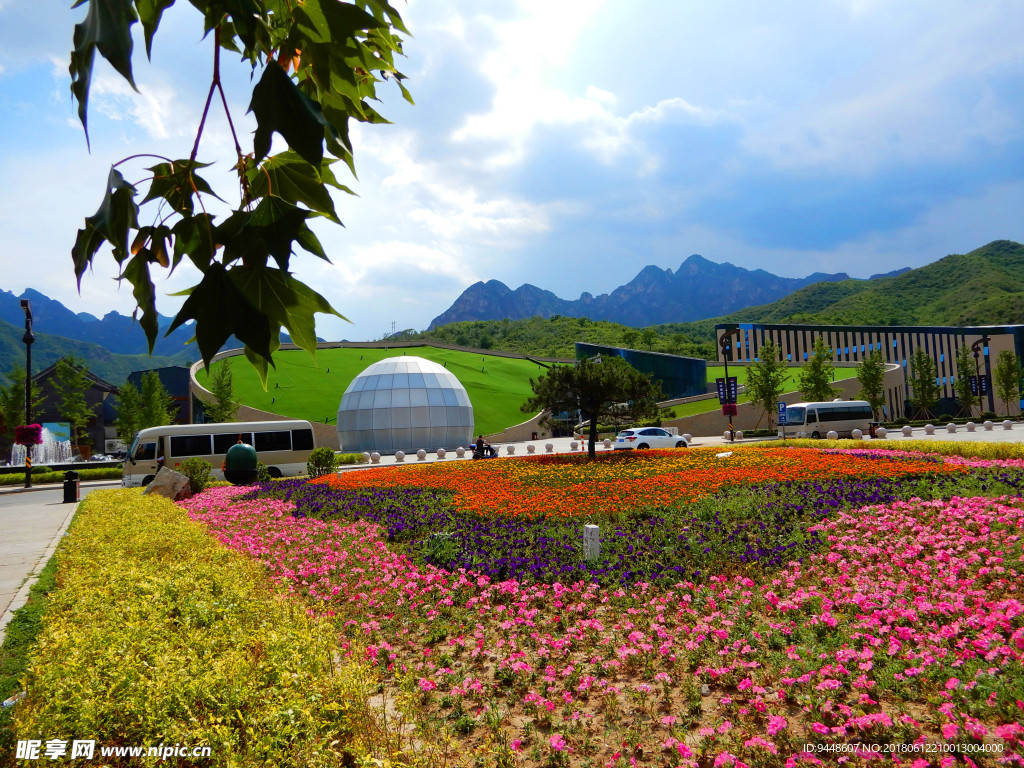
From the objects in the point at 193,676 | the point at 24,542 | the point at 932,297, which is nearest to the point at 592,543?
the point at 193,676

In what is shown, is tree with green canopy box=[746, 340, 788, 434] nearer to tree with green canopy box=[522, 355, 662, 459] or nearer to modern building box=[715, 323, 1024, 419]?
modern building box=[715, 323, 1024, 419]

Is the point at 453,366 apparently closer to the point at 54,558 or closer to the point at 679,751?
the point at 54,558

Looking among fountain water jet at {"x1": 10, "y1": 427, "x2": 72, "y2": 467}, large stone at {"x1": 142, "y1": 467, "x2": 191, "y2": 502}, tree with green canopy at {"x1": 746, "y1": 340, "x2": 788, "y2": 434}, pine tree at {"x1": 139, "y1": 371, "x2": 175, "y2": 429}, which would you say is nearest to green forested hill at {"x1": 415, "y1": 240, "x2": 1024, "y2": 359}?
tree with green canopy at {"x1": 746, "y1": 340, "x2": 788, "y2": 434}

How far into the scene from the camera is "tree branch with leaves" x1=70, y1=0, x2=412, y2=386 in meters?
1.20

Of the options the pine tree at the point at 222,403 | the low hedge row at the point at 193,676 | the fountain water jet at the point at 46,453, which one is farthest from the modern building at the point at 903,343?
the low hedge row at the point at 193,676

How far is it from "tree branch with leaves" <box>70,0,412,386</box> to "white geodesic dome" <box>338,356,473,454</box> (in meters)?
41.8

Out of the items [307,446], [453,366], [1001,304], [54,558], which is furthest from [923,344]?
[54,558]

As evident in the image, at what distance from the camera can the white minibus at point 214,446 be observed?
84.3 ft

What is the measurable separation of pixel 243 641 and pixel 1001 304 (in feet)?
390

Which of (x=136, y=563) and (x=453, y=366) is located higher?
(x=453, y=366)

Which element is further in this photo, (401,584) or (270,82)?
(401,584)

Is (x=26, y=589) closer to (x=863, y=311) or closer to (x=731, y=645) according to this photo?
(x=731, y=645)

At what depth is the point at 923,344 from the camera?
7131cm

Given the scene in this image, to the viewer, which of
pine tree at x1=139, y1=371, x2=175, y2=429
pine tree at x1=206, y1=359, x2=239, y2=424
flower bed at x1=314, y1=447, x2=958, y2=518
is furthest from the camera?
pine tree at x1=139, y1=371, x2=175, y2=429
